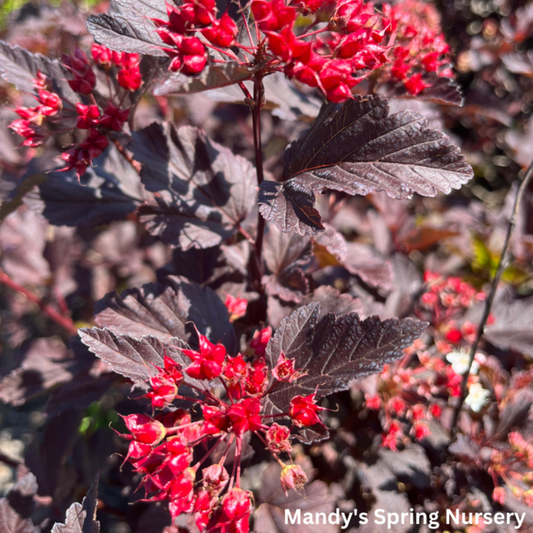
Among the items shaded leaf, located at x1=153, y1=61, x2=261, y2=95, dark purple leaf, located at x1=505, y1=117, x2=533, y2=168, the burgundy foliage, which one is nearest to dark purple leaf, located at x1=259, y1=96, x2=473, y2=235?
the burgundy foliage

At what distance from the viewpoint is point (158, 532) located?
1.20 metres

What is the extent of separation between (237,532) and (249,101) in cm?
91

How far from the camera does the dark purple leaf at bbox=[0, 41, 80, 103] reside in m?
1.15

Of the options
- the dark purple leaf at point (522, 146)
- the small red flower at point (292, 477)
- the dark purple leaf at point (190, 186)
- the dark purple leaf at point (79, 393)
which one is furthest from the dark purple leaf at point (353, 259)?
the dark purple leaf at point (522, 146)

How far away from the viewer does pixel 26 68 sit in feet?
3.89

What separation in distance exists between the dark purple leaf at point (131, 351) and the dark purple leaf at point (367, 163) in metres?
0.42

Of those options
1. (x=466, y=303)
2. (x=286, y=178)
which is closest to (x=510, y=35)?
(x=466, y=303)

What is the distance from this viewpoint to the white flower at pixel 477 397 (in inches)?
67.8

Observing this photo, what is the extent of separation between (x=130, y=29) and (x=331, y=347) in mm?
829

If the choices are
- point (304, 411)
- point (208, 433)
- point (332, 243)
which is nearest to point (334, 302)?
point (332, 243)

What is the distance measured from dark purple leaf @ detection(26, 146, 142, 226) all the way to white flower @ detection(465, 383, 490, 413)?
60.7 inches

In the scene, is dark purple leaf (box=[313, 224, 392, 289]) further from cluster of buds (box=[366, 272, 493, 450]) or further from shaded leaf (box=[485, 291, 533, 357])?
shaded leaf (box=[485, 291, 533, 357])

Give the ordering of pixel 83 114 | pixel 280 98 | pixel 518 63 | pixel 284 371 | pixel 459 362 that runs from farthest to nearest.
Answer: pixel 518 63
pixel 459 362
pixel 280 98
pixel 83 114
pixel 284 371

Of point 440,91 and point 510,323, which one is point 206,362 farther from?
point 510,323
